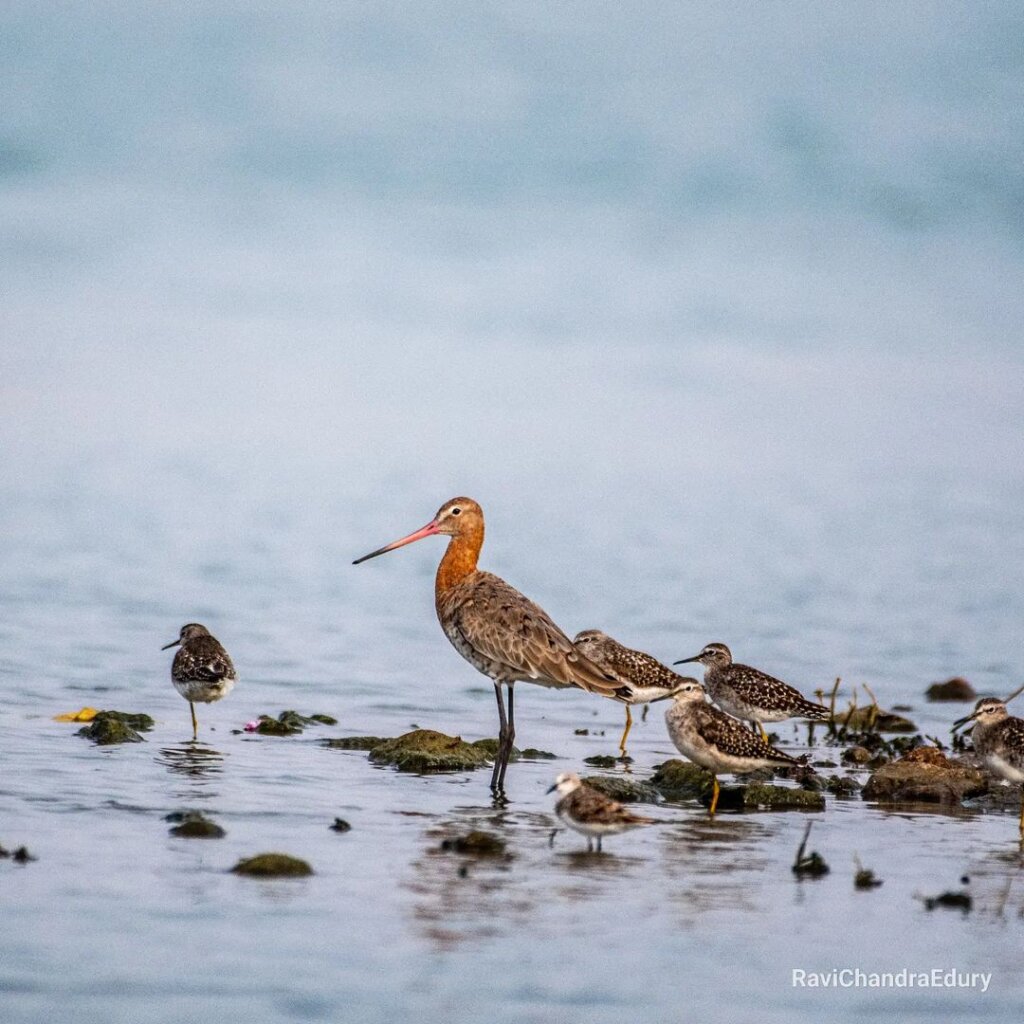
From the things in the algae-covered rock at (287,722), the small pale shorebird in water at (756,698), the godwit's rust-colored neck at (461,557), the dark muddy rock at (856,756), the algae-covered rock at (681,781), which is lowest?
the algae-covered rock at (681,781)

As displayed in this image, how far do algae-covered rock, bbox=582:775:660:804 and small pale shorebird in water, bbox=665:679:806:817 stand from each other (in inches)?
17.7

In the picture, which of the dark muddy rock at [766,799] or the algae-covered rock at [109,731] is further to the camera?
the algae-covered rock at [109,731]

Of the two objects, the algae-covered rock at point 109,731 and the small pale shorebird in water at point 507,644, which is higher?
the small pale shorebird in water at point 507,644

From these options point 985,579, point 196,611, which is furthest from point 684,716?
point 985,579

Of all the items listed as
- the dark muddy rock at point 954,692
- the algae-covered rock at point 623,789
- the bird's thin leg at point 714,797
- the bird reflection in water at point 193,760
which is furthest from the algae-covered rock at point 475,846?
the dark muddy rock at point 954,692

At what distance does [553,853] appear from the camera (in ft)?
33.1

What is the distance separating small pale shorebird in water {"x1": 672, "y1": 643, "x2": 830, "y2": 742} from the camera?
1504cm

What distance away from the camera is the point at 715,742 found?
12.4m

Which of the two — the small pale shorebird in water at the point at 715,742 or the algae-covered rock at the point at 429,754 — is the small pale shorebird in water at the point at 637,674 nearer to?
the algae-covered rock at the point at 429,754

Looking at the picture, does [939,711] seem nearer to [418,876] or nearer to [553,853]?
[553,853]

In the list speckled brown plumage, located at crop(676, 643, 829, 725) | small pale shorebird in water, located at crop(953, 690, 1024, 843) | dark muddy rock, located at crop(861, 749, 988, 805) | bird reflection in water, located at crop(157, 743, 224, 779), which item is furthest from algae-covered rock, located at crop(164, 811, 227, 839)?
speckled brown plumage, located at crop(676, 643, 829, 725)

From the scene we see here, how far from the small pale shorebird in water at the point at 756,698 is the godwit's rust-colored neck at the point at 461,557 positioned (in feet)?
8.32

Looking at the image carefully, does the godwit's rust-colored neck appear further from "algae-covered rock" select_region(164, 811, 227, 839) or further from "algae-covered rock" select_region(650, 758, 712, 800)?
"algae-covered rock" select_region(164, 811, 227, 839)

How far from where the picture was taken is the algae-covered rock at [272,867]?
8.87 metres
